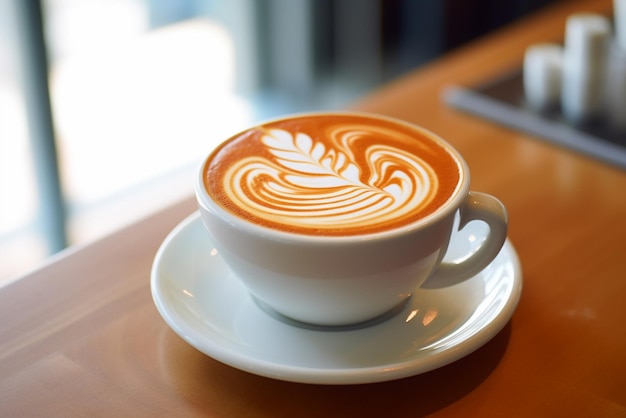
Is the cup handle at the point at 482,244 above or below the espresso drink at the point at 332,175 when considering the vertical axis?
below

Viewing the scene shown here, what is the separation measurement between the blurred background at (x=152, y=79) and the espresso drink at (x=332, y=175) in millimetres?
936

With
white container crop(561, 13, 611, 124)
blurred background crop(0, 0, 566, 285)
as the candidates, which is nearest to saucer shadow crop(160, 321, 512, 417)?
white container crop(561, 13, 611, 124)

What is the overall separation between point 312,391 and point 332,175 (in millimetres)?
143

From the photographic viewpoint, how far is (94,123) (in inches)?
74.1

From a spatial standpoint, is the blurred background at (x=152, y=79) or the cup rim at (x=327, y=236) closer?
the cup rim at (x=327, y=236)

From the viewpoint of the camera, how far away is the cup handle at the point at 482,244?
20.8 inches

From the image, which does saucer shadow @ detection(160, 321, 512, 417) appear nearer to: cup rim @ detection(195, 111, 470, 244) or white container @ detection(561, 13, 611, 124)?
cup rim @ detection(195, 111, 470, 244)

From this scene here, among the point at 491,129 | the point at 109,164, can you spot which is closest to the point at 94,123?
the point at 109,164

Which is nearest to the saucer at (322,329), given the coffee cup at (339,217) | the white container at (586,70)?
the coffee cup at (339,217)

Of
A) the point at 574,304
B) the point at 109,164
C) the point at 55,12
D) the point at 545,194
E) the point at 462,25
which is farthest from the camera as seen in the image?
the point at 462,25

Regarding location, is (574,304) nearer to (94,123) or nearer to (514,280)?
(514,280)

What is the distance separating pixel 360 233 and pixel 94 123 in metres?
1.52

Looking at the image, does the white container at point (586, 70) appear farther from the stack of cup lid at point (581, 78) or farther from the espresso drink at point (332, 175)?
the espresso drink at point (332, 175)

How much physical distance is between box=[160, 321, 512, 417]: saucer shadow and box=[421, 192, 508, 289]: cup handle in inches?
2.2
